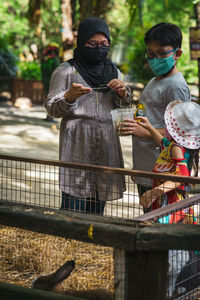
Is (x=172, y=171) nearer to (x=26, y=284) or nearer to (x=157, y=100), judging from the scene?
(x=157, y=100)

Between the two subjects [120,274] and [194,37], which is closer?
[120,274]

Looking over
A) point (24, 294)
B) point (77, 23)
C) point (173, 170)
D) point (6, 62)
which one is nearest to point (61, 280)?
point (24, 294)

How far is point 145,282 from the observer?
241 centimetres

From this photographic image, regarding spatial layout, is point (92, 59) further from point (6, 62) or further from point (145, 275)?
point (6, 62)

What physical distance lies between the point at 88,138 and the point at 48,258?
36.0 inches

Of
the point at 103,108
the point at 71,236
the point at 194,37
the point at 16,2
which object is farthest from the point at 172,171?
the point at 16,2

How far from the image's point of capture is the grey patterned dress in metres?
3.94

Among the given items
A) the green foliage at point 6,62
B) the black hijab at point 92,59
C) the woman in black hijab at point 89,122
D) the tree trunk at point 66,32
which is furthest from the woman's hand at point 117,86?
the green foliage at point 6,62

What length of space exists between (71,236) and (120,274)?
0.29 meters

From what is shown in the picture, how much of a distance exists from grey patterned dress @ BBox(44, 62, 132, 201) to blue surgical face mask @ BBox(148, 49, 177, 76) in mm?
337

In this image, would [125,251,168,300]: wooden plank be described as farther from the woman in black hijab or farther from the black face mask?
the black face mask

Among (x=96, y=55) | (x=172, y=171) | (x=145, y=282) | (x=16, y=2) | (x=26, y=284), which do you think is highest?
(x=16, y=2)

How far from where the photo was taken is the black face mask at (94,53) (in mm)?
3883

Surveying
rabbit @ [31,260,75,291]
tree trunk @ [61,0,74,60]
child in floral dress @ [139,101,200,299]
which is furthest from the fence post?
tree trunk @ [61,0,74,60]
